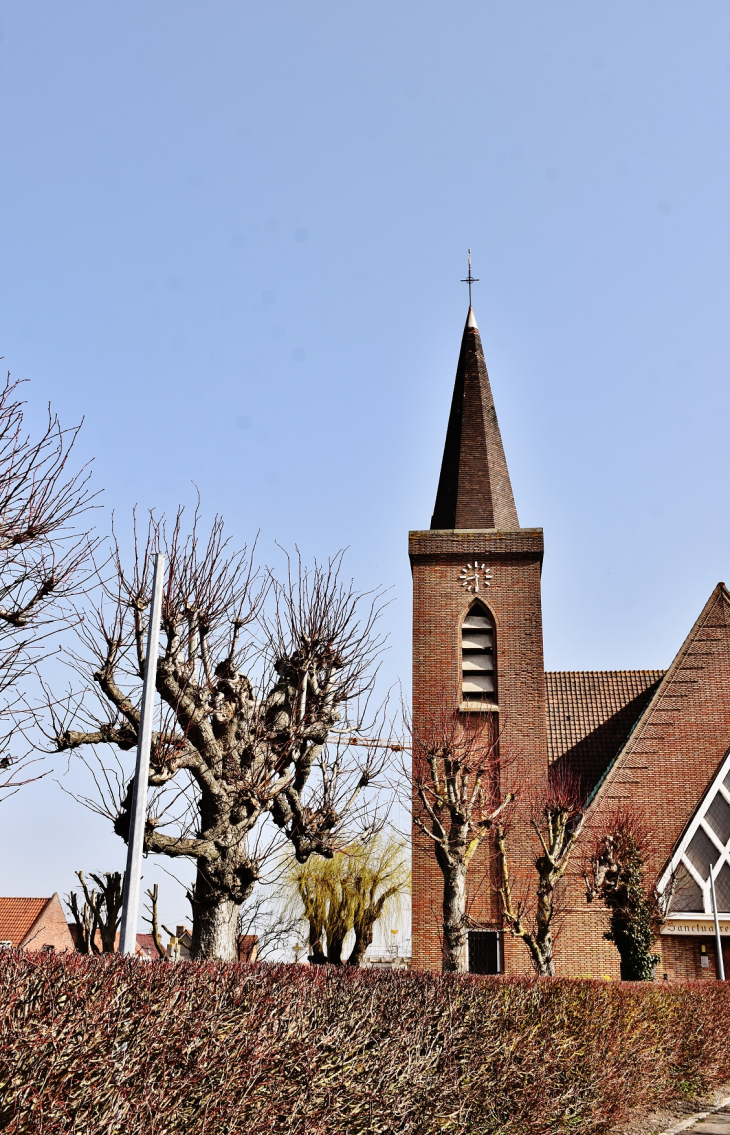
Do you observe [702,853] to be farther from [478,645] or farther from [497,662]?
[478,645]

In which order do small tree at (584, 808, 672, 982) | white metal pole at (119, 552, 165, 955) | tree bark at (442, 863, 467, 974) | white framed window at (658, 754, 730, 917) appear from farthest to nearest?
white framed window at (658, 754, 730, 917)
small tree at (584, 808, 672, 982)
tree bark at (442, 863, 467, 974)
white metal pole at (119, 552, 165, 955)

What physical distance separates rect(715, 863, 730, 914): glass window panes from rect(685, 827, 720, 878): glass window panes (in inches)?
12.5

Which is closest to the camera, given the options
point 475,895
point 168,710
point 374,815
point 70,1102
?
point 70,1102

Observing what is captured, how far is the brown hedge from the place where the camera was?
12.2ft

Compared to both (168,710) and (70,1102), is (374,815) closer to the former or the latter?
(168,710)

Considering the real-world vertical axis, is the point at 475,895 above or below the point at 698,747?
below

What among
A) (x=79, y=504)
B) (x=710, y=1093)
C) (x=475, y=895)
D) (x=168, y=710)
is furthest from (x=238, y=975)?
(x=475, y=895)

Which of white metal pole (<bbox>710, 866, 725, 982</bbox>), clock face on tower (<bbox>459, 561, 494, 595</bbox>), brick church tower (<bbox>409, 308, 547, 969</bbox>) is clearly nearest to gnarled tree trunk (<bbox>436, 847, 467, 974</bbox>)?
brick church tower (<bbox>409, 308, 547, 969</bbox>)

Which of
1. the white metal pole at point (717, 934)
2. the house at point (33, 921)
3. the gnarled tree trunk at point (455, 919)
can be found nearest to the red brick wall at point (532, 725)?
the white metal pole at point (717, 934)

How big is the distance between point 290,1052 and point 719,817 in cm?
2376

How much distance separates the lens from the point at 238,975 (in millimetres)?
5871

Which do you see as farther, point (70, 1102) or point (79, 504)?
point (79, 504)

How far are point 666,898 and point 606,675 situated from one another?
974cm

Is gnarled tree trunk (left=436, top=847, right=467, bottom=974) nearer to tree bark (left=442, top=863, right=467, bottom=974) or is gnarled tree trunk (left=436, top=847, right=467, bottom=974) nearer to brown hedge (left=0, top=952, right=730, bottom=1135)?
tree bark (left=442, top=863, right=467, bottom=974)
